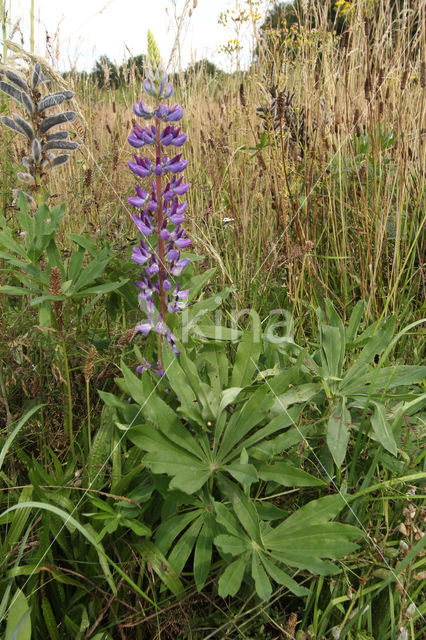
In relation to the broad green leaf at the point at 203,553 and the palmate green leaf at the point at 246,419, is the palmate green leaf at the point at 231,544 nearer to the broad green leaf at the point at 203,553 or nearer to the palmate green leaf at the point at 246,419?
the broad green leaf at the point at 203,553

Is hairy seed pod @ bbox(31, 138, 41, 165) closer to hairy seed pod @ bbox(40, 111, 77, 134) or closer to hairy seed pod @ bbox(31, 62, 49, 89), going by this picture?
hairy seed pod @ bbox(40, 111, 77, 134)

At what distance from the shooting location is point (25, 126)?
59.7 inches

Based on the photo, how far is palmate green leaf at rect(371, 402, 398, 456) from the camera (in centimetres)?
118

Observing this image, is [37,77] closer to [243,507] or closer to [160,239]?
[160,239]

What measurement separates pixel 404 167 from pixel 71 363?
60.1 inches

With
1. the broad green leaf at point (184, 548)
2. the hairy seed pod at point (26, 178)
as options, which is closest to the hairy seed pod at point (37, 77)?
the hairy seed pod at point (26, 178)

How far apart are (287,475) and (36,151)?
1192 mm

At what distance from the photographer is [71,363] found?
5.15ft

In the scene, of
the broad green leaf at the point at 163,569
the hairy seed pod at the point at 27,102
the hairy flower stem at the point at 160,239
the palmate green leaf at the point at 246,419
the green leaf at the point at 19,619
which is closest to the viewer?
the green leaf at the point at 19,619

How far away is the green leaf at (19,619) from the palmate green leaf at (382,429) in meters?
0.83

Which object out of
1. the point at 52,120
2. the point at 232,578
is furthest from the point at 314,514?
the point at 52,120

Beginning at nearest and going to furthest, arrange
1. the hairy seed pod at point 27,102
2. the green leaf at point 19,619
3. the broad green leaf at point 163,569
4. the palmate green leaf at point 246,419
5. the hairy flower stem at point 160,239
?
the green leaf at point 19,619, the broad green leaf at point 163,569, the palmate green leaf at point 246,419, the hairy flower stem at point 160,239, the hairy seed pod at point 27,102

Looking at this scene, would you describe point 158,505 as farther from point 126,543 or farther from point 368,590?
point 368,590

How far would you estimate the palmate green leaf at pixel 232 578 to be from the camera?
3.11 feet
